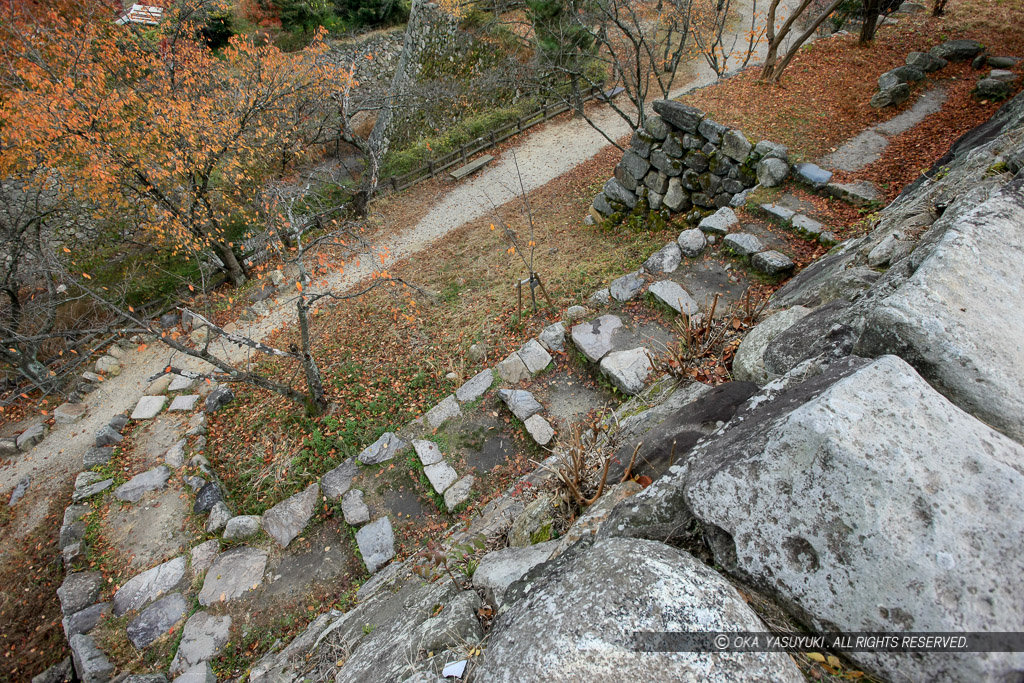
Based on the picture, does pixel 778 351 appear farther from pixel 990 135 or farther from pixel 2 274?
pixel 2 274

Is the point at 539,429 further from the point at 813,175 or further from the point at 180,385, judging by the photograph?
the point at 180,385

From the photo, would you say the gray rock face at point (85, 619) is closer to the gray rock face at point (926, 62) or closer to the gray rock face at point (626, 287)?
the gray rock face at point (626, 287)

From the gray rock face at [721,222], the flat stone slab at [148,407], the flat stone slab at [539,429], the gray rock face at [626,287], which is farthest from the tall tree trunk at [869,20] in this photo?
the flat stone slab at [148,407]

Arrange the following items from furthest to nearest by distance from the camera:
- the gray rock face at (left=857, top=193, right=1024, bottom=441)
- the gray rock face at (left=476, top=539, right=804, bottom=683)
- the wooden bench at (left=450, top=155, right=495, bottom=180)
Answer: the wooden bench at (left=450, top=155, right=495, bottom=180) < the gray rock face at (left=857, top=193, right=1024, bottom=441) < the gray rock face at (left=476, top=539, right=804, bottom=683)

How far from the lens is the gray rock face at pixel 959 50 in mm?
9477

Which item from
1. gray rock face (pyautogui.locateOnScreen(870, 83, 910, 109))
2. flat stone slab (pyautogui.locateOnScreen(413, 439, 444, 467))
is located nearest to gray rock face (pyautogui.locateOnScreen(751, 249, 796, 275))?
gray rock face (pyautogui.locateOnScreen(870, 83, 910, 109))

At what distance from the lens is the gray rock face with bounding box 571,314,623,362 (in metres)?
6.74

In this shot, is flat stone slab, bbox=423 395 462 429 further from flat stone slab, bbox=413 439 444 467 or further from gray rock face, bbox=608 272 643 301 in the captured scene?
gray rock face, bbox=608 272 643 301

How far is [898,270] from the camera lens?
3.02m

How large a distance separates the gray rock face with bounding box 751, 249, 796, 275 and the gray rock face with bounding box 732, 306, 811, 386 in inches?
102

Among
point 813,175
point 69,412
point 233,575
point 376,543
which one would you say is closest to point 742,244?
point 813,175

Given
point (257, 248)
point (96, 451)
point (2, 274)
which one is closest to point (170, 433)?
point (96, 451)

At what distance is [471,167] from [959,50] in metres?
12.7

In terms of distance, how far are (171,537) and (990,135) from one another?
1221cm
